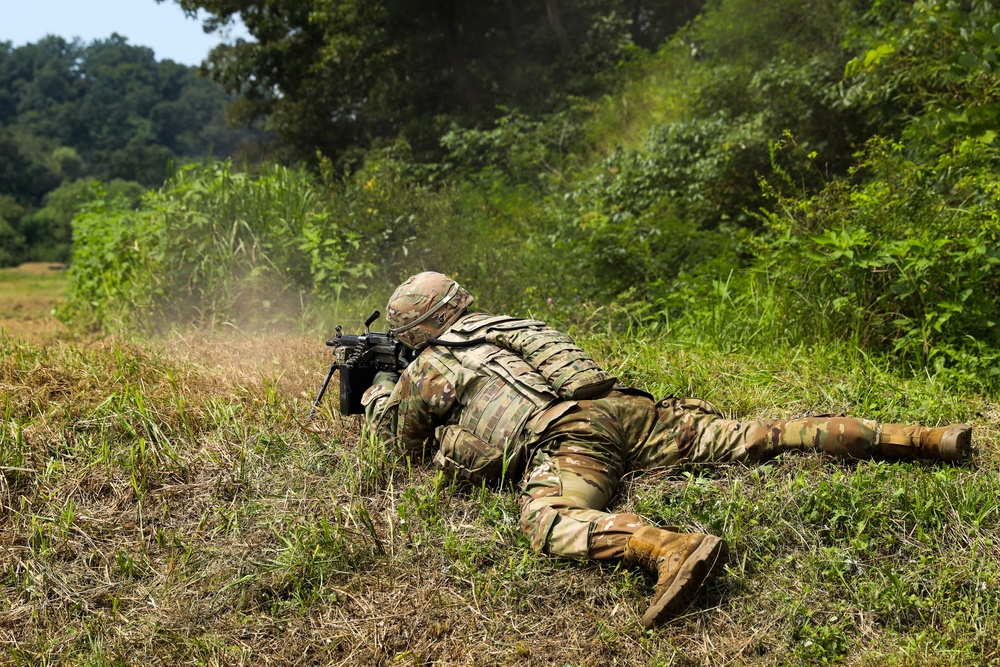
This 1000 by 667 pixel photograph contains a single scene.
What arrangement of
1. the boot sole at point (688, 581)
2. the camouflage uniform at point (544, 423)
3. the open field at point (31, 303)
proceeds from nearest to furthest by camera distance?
the boot sole at point (688, 581) → the camouflage uniform at point (544, 423) → the open field at point (31, 303)

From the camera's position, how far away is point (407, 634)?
298 centimetres

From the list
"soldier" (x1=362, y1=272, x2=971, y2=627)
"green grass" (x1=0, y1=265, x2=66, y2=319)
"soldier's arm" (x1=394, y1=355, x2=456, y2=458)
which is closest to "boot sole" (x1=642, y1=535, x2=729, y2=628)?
"soldier" (x1=362, y1=272, x2=971, y2=627)

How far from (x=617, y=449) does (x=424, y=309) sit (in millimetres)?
1104

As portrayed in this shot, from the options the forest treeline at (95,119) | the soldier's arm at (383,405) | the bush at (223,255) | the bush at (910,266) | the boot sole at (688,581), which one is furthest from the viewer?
the forest treeline at (95,119)

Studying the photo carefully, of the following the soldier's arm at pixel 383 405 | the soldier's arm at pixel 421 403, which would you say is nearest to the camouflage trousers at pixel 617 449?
the soldier's arm at pixel 421 403

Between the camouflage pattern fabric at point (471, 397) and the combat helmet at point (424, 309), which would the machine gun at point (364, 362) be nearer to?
the combat helmet at point (424, 309)

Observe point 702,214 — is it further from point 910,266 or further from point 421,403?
point 421,403

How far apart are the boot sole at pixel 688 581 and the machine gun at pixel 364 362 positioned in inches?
68.7

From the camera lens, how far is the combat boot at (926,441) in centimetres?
347

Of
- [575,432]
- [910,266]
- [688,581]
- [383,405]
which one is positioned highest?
[910,266]

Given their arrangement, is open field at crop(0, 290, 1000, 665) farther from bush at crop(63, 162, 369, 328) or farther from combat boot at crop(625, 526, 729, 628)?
bush at crop(63, 162, 369, 328)

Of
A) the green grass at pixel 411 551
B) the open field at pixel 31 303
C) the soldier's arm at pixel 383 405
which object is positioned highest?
the open field at pixel 31 303

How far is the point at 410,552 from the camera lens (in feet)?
10.9

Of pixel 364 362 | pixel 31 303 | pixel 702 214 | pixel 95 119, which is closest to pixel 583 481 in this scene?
pixel 364 362
